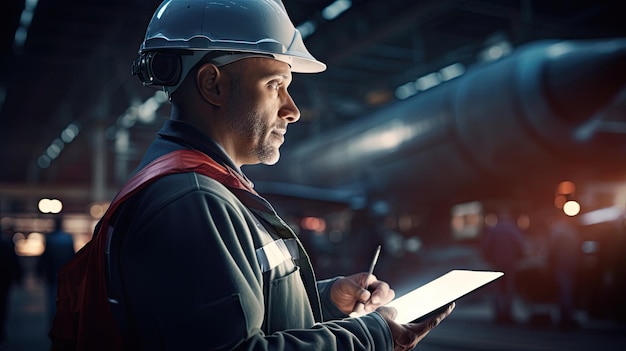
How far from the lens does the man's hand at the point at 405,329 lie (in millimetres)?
1421

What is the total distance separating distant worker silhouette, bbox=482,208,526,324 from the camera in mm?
9062

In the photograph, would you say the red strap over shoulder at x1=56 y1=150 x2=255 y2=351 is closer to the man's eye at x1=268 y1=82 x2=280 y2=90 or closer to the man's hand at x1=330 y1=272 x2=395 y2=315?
the man's eye at x1=268 y1=82 x2=280 y2=90

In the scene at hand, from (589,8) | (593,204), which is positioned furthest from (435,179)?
(589,8)

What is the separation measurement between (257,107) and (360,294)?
61cm

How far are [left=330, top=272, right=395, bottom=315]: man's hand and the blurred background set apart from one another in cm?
547

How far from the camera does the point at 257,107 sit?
5.30 ft

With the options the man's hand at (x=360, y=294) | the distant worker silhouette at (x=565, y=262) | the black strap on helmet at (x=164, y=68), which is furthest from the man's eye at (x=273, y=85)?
the distant worker silhouette at (x=565, y=262)

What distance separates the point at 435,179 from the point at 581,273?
11.2 ft

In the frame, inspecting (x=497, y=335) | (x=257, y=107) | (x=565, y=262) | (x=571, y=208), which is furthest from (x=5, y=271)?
(x=257, y=107)

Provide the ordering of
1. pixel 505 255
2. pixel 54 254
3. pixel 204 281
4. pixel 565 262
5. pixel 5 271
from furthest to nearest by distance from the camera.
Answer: pixel 505 255, pixel 54 254, pixel 5 271, pixel 565 262, pixel 204 281

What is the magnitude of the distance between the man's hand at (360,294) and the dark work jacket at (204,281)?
0.32 meters

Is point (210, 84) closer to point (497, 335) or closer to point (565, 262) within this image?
→ point (497, 335)

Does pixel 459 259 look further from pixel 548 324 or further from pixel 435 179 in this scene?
pixel 548 324

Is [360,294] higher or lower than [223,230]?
lower
